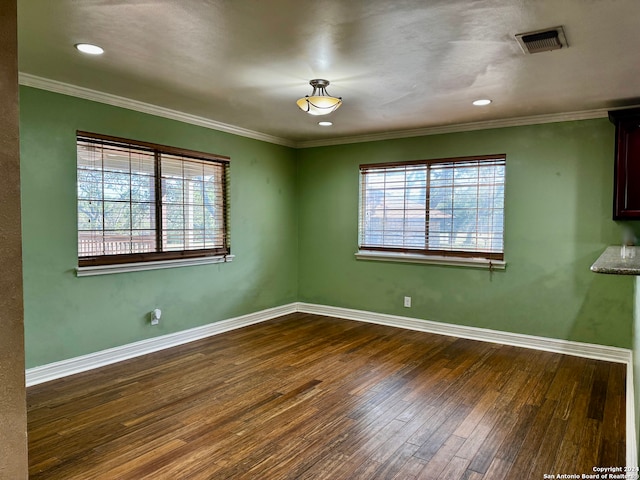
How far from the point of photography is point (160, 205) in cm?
431

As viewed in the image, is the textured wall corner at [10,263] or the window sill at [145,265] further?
the window sill at [145,265]

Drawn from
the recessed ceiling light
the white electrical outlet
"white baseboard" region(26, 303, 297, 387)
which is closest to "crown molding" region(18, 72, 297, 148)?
the recessed ceiling light

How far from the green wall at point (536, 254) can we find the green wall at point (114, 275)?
1285mm

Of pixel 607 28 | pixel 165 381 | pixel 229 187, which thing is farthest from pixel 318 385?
pixel 607 28

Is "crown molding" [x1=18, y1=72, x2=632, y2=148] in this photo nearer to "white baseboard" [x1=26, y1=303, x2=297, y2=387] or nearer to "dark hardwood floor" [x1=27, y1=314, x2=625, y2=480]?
"white baseboard" [x1=26, y1=303, x2=297, y2=387]

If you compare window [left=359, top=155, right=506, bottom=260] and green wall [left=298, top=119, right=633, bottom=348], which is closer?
green wall [left=298, top=119, right=633, bottom=348]

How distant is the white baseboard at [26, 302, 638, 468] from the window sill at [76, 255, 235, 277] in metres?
0.72

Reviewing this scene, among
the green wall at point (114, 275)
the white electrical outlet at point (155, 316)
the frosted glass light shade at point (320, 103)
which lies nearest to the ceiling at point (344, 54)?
the frosted glass light shade at point (320, 103)

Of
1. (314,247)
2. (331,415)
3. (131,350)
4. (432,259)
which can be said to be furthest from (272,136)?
(331,415)

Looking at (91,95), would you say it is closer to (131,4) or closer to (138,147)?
(138,147)

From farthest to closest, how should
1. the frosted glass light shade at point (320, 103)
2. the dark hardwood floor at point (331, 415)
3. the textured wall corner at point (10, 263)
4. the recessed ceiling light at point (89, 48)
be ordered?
the frosted glass light shade at point (320, 103) < the recessed ceiling light at point (89, 48) < the dark hardwood floor at point (331, 415) < the textured wall corner at point (10, 263)

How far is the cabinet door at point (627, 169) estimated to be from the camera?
12.4 feet

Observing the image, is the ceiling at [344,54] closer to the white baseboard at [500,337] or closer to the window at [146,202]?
the window at [146,202]

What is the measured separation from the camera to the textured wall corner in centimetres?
158
